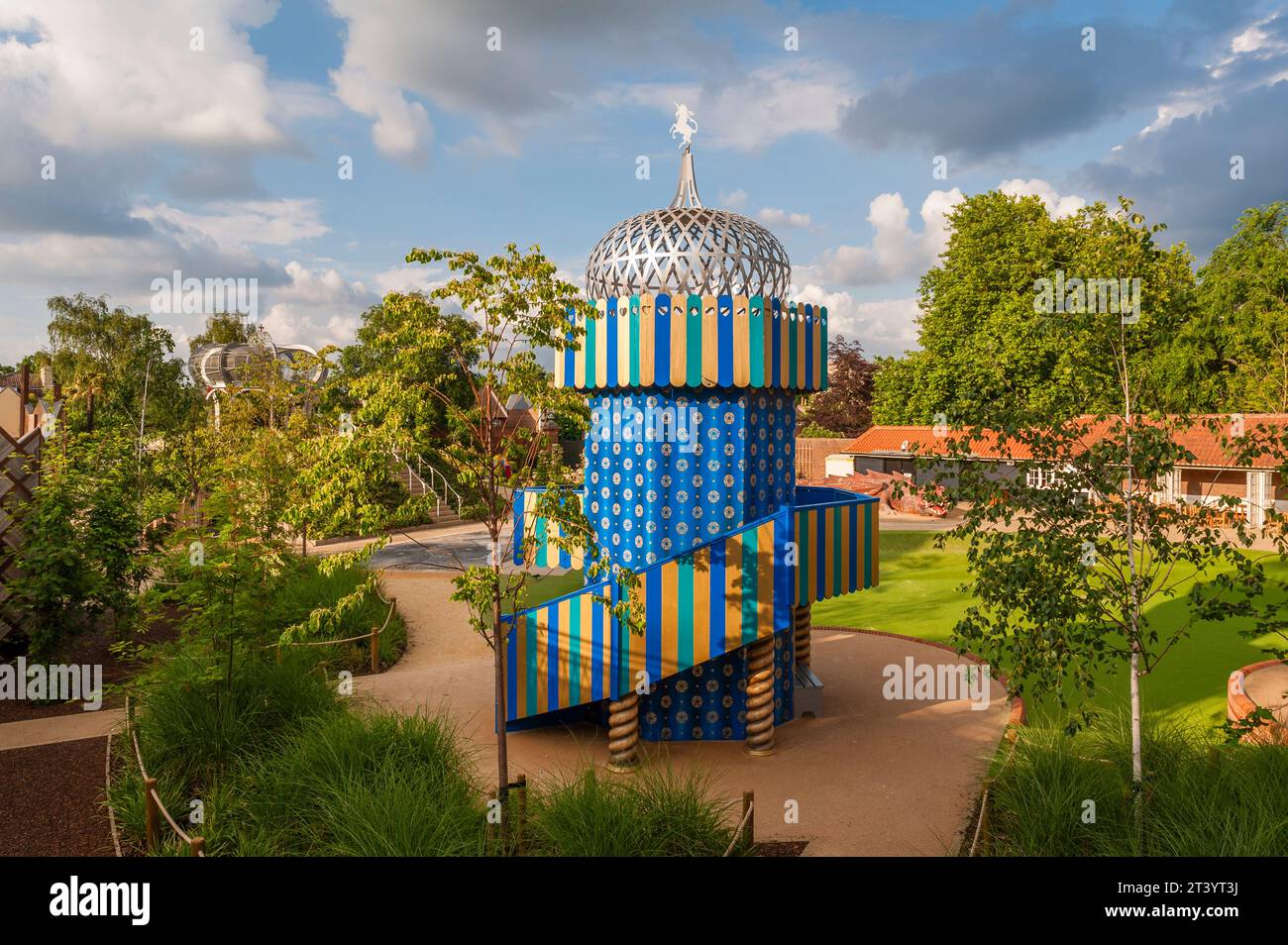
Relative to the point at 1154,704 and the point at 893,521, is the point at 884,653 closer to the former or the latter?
the point at 1154,704

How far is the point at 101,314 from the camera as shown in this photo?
37.9m

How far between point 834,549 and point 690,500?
2196 mm

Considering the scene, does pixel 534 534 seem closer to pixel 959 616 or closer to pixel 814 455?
pixel 959 616

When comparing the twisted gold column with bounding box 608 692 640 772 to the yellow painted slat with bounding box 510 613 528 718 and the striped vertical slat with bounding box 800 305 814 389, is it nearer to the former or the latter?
the yellow painted slat with bounding box 510 613 528 718

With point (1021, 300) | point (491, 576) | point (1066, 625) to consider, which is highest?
point (1021, 300)

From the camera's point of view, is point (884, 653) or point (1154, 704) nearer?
point (1154, 704)

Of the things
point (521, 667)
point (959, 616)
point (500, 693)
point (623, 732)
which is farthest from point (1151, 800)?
point (959, 616)

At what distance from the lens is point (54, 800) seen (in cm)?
875

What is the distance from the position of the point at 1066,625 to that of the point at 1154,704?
5.96m

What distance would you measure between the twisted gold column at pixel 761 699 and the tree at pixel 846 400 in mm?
44983
